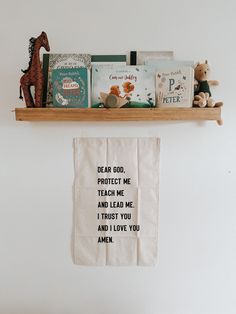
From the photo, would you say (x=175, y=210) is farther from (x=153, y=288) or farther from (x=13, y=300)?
(x=13, y=300)

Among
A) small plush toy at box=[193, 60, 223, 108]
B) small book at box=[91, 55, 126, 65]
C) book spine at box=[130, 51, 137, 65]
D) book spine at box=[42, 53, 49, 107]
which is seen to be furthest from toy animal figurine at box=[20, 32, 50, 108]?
small plush toy at box=[193, 60, 223, 108]

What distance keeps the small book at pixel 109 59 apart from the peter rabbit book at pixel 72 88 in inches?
3.5

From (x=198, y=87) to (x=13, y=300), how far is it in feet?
4.29

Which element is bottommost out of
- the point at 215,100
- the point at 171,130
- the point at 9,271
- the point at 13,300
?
the point at 13,300

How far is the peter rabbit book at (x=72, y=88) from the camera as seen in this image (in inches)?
42.1

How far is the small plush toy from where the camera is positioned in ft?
3.47

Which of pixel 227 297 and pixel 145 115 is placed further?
pixel 227 297

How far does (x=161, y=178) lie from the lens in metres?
1.20

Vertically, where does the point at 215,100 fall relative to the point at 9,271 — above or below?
above

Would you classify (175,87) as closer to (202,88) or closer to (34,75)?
(202,88)

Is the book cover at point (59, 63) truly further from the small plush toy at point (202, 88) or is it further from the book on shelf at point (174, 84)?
the small plush toy at point (202, 88)

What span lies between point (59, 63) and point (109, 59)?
216 millimetres

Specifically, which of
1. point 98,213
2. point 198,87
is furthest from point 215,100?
point 98,213

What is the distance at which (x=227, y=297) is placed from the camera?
123cm
